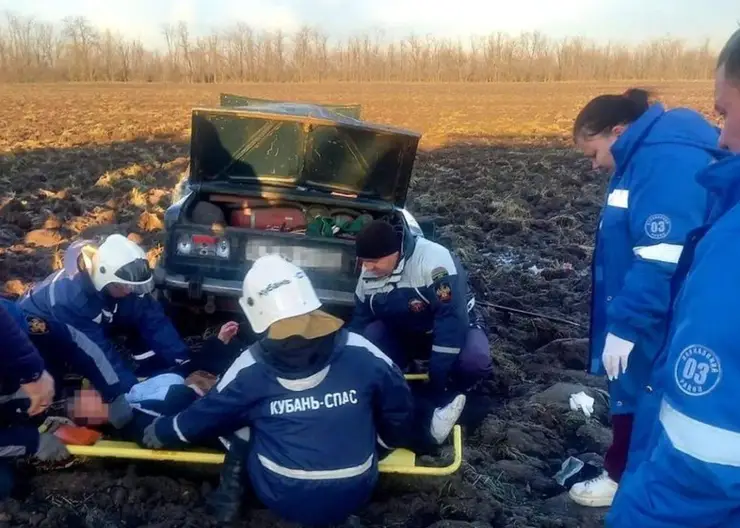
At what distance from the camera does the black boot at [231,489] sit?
11.2 feet

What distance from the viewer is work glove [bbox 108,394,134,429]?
3875 millimetres

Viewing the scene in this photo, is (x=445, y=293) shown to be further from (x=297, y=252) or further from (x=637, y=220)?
(x=637, y=220)

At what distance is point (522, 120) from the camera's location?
25.0 metres

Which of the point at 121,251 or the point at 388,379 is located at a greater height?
the point at 121,251

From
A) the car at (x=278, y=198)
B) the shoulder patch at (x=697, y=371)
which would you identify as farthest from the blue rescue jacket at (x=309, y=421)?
the car at (x=278, y=198)

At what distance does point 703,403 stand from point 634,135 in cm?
192

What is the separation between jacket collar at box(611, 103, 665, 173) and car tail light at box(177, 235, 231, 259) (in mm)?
2926

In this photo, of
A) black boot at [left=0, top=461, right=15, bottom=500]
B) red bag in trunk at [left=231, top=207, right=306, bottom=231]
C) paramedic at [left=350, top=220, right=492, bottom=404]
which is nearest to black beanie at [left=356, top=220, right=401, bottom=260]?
paramedic at [left=350, top=220, right=492, bottom=404]

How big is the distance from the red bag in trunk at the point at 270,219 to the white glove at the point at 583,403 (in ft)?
7.82

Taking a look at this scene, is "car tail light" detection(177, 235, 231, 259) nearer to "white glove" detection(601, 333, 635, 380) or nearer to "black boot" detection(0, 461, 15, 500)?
"black boot" detection(0, 461, 15, 500)

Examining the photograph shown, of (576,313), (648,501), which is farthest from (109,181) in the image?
(648,501)

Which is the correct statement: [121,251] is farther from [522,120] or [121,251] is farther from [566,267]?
[522,120]

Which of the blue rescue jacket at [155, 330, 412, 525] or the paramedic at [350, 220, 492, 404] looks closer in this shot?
the blue rescue jacket at [155, 330, 412, 525]

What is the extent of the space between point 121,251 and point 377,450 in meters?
1.73
